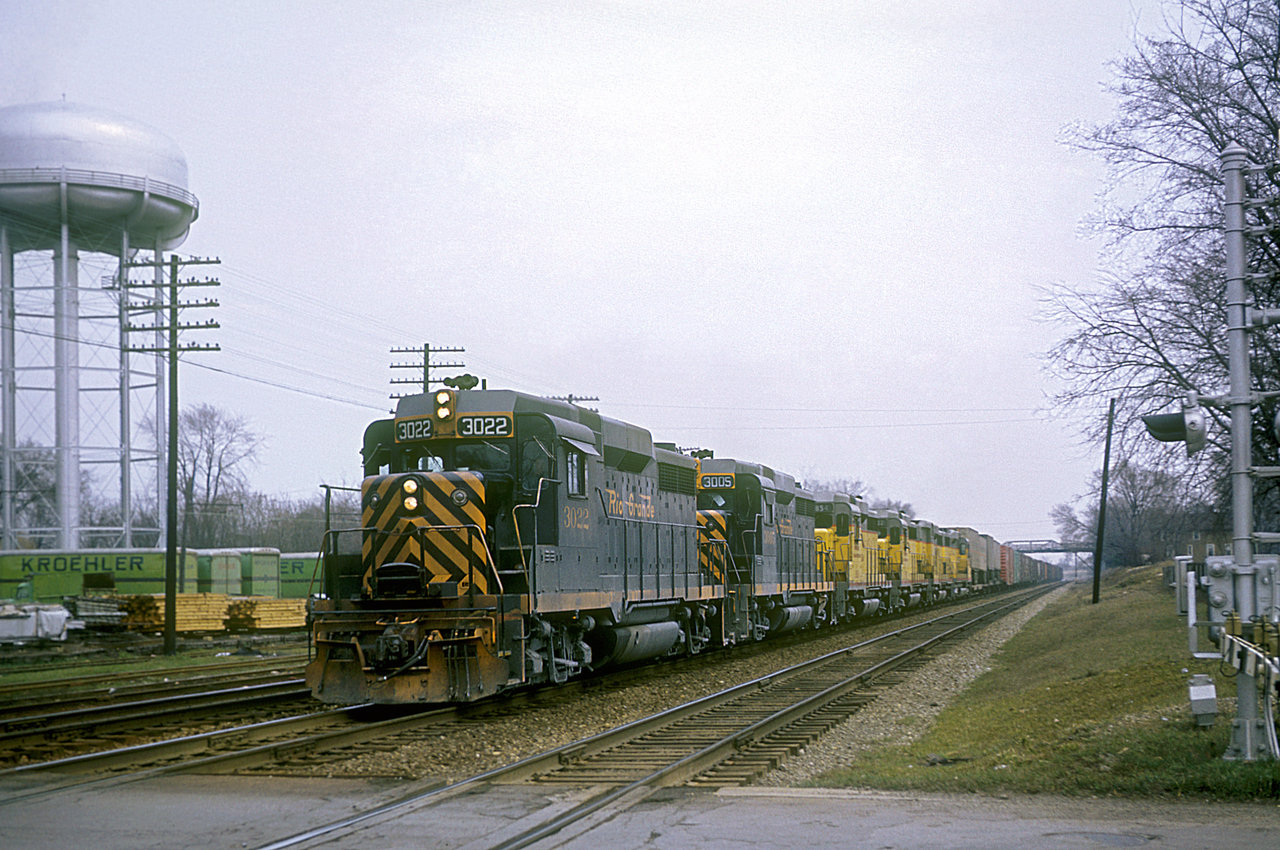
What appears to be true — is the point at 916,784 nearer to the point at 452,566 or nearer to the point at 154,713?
the point at 452,566

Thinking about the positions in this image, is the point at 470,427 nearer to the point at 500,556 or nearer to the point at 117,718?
the point at 500,556

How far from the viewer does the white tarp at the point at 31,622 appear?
28797 millimetres

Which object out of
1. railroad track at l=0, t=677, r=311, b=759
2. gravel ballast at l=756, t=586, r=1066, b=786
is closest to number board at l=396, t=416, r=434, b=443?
railroad track at l=0, t=677, r=311, b=759

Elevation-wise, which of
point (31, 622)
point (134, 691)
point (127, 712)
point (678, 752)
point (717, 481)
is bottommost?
point (31, 622)

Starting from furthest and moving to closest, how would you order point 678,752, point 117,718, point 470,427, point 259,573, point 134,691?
1. point 259,573
2. point 134,691
3. point 470,427
4. point 117,718
5. point 678,752

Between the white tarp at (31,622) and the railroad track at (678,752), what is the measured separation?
68.6 feet

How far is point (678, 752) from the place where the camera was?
10.6 meters

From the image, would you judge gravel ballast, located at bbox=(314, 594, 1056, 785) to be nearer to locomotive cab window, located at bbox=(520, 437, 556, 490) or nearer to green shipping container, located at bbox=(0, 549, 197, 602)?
locomotive cab window, located at bbox=(520, 437, 556, 490)

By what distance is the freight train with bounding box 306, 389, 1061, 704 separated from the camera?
12.4 m

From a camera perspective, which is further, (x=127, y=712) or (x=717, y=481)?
(x=717, y=481)

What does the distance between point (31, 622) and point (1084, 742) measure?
27317 millimetres

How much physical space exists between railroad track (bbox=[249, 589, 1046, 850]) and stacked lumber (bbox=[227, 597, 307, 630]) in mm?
23136

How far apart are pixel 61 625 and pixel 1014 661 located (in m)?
23.6

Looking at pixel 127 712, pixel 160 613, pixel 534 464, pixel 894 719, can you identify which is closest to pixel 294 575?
pixel 160 613
